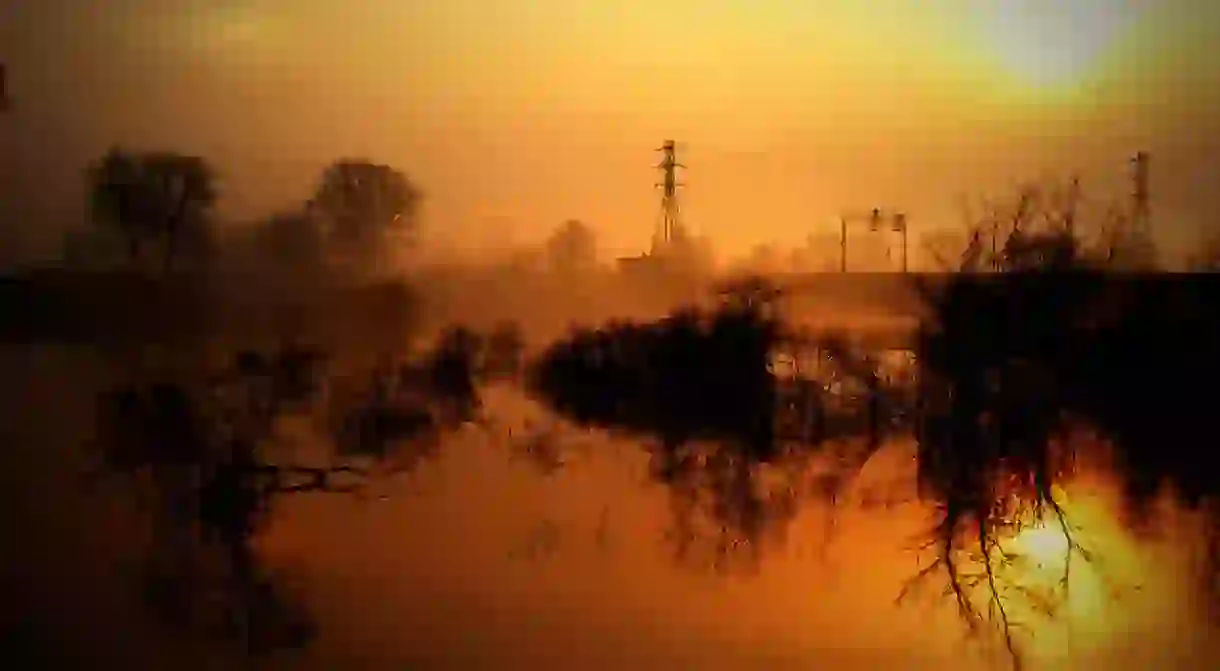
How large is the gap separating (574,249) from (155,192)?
1.90 ft

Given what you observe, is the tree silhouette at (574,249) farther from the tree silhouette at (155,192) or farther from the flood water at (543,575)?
the tree silhouette at (155,192)

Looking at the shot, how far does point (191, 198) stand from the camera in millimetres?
1700

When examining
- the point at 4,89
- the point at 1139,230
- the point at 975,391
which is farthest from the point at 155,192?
the point at 1139,230

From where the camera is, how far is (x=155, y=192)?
169 cm

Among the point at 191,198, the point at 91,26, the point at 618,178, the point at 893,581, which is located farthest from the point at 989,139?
the point at 91,26

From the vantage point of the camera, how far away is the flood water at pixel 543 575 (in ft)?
5.35

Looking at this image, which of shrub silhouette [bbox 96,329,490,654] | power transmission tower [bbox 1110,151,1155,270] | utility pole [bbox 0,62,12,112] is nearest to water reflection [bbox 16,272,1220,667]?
shrub silhouette [bbox 96,329,490,654]

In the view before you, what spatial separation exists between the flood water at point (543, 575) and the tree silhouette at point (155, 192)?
0.62ft

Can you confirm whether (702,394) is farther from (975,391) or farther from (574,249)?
(975,391)

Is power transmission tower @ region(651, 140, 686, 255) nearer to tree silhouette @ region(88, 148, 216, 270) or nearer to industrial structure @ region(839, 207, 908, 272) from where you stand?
industrial structure @ region(839, 207, 908, 272)

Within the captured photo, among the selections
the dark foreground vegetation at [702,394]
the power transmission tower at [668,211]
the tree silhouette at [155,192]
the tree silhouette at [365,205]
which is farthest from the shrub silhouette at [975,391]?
the tree silhouette at [155,192]

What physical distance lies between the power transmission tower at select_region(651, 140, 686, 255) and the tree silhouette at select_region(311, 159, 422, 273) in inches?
13.2

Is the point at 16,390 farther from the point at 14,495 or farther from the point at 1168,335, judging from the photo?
the point at 1168,335

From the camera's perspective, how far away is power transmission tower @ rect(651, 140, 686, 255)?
1.70m
